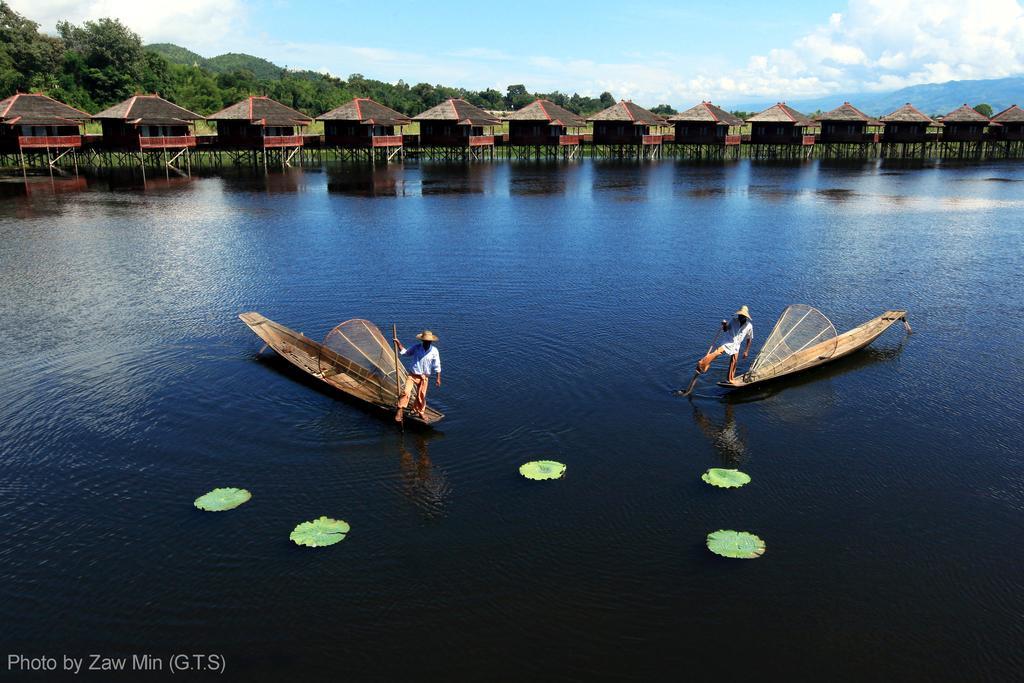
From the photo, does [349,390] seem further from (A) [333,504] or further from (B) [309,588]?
(B) [309,588]

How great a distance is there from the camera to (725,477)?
1242 cm

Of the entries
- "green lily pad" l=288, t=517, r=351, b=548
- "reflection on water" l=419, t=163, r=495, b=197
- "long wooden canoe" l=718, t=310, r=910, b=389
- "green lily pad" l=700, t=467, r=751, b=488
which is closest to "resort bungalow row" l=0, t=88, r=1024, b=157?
"reflection on water" l=419, t=163, r=495, b=197

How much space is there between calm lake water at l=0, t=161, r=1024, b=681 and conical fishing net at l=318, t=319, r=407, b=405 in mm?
599

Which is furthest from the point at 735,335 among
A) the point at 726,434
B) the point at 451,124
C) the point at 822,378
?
the point at 451,124

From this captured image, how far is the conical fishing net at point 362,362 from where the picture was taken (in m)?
15.1

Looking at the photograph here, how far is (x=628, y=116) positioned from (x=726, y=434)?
6762 centimetres

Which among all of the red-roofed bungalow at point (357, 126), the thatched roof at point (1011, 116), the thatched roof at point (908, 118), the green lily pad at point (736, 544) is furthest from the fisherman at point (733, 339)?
the thatched roof at point (1011, 116)

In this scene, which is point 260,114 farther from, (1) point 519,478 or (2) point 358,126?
(1) point 519,478

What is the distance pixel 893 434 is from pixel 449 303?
42.5 ft

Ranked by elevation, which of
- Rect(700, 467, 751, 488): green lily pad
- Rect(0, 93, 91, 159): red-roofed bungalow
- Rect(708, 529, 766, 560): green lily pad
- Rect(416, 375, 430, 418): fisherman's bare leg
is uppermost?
Rect(0, 93, 91, 159): red-roofed bungalow

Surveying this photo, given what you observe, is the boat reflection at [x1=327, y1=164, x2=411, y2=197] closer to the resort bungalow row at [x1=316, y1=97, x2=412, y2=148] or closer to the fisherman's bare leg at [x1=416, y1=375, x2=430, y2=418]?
the resort bungalow row at [x1=316, y1=97, x2=412, y2=148]

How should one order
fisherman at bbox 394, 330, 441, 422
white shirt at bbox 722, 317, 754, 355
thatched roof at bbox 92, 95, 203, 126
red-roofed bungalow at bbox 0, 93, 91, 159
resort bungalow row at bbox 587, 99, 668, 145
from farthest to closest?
1. resort bungalow row at bbox 587, 99, 668, 145
2. thatched roof at bbox 92, 95, 203, 126
3. red-roofed bungalow at bbox 0, 93, 91, 159
4. white shirt at bbox 722, 317, 754, 355
5. fisherman at bbox 394, 330, 441, 422

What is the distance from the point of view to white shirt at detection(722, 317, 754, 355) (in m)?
15.6

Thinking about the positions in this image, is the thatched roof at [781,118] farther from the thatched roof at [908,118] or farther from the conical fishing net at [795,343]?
the conical fishing net at [795,343]
